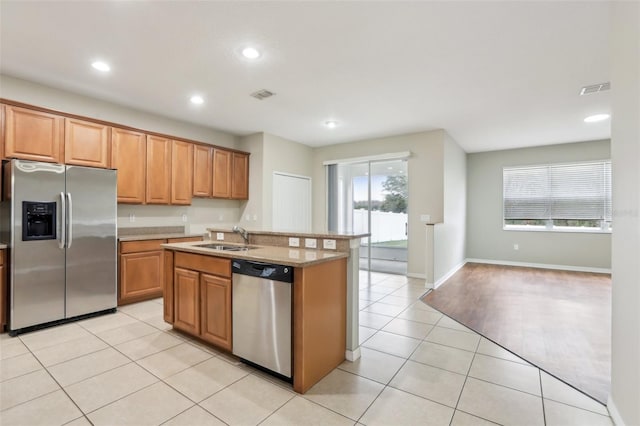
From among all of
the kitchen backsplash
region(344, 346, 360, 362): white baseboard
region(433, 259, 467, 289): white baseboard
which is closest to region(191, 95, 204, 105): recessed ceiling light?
the kitchen backsplash

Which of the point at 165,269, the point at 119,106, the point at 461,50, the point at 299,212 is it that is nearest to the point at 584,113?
the point at 461,50

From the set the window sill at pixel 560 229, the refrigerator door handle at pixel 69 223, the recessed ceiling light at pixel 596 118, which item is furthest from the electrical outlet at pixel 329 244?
the window sill at pixel 560 229

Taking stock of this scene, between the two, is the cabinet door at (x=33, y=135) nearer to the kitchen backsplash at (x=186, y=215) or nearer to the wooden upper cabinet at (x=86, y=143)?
the wooden upper cabinet at (x=86, y=143)

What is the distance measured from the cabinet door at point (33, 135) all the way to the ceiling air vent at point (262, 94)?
7.41 feet

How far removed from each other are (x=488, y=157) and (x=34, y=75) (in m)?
8.32

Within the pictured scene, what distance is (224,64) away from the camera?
3.06m

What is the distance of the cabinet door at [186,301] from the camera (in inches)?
109

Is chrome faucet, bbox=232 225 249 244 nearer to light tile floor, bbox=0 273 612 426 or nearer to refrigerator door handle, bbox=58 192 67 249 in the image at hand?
light tile floor, bbox=0 273 612 426

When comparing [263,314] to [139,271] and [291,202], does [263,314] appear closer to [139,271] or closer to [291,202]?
[139,271]

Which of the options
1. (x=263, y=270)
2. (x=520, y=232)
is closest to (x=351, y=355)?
(x=263, y=270)

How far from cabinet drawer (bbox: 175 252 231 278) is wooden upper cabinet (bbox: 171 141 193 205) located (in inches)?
77.3

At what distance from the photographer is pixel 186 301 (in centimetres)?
288

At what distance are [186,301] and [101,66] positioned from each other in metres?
2.57

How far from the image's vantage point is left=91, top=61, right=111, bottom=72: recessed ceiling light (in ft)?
9.94
